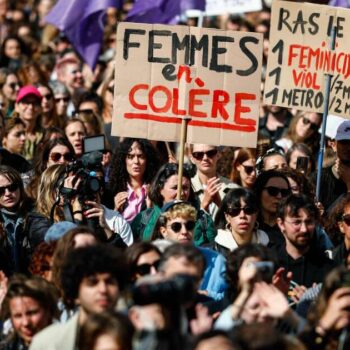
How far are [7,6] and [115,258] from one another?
54.4 ft

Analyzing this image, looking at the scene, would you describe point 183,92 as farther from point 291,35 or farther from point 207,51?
point 291,35

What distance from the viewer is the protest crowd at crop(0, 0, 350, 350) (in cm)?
739

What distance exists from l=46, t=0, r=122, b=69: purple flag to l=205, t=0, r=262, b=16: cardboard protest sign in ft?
3.70

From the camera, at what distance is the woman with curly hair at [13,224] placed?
1009 centimetres

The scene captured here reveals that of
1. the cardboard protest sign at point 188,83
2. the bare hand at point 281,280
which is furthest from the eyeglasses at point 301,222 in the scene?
the cardboard protest sign at point 188,83

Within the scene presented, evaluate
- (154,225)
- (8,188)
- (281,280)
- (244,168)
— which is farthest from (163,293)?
(244,168)

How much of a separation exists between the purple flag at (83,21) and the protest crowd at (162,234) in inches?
2.1

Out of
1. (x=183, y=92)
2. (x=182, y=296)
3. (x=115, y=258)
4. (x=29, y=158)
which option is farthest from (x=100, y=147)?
(x=182, y=296)

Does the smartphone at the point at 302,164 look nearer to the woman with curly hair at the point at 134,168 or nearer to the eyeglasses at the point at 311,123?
the woman with curly hair at the point at 134,168

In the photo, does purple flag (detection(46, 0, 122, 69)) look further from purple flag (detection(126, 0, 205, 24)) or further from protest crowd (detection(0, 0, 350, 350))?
purple flag (detection(126, 0, 205, 24))

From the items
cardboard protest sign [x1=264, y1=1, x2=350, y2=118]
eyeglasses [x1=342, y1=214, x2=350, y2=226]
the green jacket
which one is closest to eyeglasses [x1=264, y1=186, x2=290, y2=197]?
the green jacket

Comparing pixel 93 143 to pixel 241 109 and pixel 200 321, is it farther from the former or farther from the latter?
pixel 200 321

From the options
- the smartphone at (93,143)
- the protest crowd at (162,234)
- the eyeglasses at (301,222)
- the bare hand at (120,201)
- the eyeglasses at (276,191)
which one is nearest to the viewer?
the protest crowd at (162,234)

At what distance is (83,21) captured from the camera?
16.3 m
